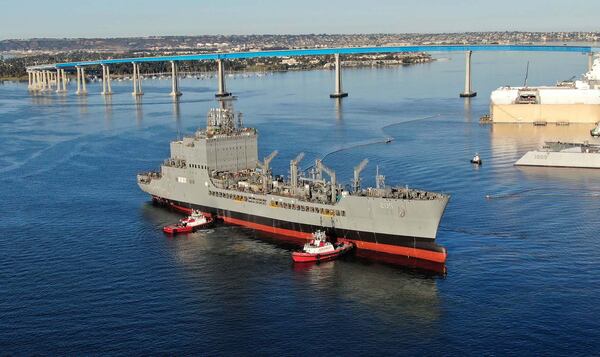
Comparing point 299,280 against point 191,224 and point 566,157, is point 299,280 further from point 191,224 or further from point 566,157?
point 566,157

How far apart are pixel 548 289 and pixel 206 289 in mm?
14623

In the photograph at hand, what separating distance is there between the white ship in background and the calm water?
17419 mm

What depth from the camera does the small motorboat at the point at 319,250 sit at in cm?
3488

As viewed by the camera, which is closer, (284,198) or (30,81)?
(284,198)

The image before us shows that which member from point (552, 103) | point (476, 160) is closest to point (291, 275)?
point (476, 160)

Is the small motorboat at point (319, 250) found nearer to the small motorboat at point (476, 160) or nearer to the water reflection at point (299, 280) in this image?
the water reflection at point (299, 280)

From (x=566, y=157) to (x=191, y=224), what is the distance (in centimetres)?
3164

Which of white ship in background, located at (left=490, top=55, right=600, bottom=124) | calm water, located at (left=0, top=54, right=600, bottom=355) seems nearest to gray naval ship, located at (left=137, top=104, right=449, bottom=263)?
calm water, located at (left=0, top=54, right=600, bottom=355)

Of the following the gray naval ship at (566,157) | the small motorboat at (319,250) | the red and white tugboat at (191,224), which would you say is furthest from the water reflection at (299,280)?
the gray naval ship at (566,157)

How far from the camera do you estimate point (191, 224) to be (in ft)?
138

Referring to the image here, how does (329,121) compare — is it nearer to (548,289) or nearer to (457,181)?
(457,181)

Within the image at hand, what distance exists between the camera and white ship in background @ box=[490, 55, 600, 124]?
8181 centimetres

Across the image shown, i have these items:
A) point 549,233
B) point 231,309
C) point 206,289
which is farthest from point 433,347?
point 549,233

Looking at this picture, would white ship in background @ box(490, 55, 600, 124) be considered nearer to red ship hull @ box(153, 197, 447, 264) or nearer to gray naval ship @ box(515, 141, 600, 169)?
gray naval ship @ box(515, 141, 600, 169)
